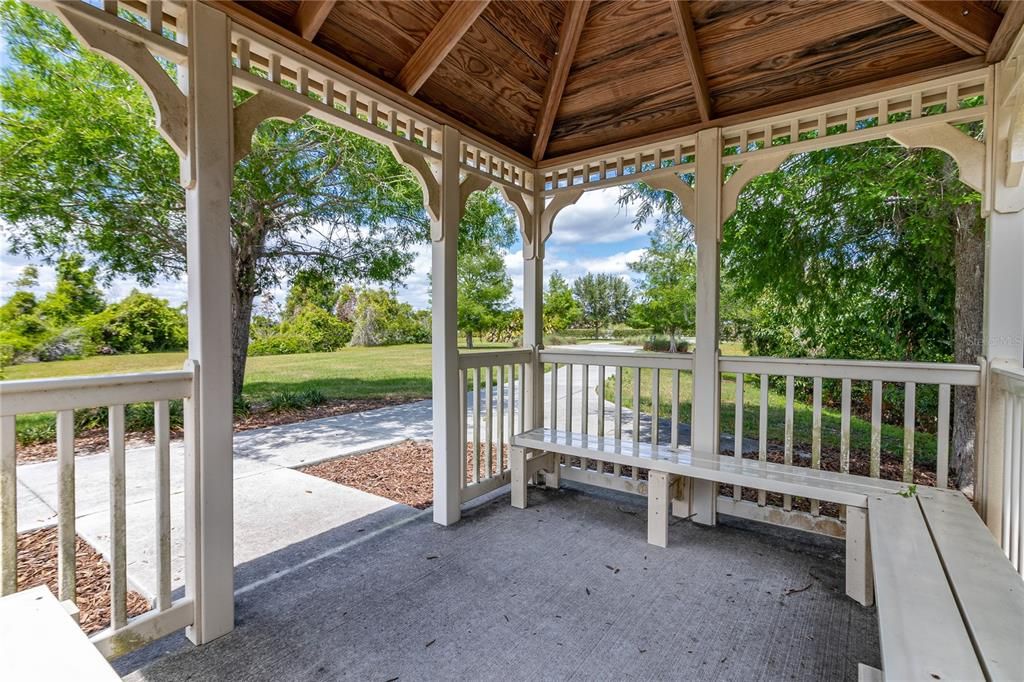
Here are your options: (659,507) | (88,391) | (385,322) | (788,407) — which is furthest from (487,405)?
(385,322)

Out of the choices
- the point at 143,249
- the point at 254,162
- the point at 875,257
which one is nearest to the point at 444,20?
the point at 254,162

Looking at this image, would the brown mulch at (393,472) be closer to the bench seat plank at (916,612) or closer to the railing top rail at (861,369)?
the railing top rail at (861,369)

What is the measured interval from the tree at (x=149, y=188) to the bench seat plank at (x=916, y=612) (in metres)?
3.72

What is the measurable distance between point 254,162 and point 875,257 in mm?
6815

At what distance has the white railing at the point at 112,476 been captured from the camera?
1.51 meters

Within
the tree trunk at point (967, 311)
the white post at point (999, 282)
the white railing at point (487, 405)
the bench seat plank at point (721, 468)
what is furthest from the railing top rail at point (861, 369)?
the tree trunk at point (967, 311)

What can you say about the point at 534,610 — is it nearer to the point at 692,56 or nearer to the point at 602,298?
the point at 692,56

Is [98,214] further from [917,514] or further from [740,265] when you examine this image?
[917,514]

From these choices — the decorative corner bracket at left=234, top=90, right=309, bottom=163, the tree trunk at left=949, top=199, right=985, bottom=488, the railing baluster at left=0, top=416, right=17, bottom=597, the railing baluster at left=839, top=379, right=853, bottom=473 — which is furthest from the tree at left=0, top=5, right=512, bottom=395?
the tree trunk at left=949, top=199, right=985, bottom=488

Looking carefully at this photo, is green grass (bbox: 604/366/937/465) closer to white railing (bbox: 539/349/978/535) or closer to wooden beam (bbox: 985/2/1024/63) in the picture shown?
white railing (bbox: 539/349/978/535)

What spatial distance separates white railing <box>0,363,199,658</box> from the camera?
151 centimetres

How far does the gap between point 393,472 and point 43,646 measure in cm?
345

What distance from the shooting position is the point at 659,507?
8.93 ft

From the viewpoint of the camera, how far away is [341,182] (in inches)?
244
